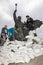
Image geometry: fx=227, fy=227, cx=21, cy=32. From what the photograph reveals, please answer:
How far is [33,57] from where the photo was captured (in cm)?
1484

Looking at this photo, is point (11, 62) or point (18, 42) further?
point (18, 42)

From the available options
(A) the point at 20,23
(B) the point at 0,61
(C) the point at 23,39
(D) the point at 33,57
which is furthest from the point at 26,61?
(A) the point at 20,23

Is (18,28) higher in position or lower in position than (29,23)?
lower

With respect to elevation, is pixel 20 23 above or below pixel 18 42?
above

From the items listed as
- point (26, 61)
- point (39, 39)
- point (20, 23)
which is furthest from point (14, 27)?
point (26, 61)

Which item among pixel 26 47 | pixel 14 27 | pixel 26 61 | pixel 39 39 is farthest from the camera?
pixel 14 27

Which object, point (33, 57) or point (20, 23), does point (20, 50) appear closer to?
point (33, 57)

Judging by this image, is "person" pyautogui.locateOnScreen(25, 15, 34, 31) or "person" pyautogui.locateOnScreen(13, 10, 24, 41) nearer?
"person" pyautogui.locateOnScreen(13, 10, 24, 41)

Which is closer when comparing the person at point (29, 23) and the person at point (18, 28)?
the person at point (18, 28)

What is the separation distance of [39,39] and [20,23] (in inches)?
102

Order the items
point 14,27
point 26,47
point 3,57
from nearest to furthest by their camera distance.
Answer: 1. point 3,57
2. point 26,47
3. point 14,27

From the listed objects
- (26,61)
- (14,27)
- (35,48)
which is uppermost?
(14,27)

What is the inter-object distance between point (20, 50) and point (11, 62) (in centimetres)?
179

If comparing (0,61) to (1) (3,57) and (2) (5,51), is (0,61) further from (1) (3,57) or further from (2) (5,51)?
(2) (5,51)
